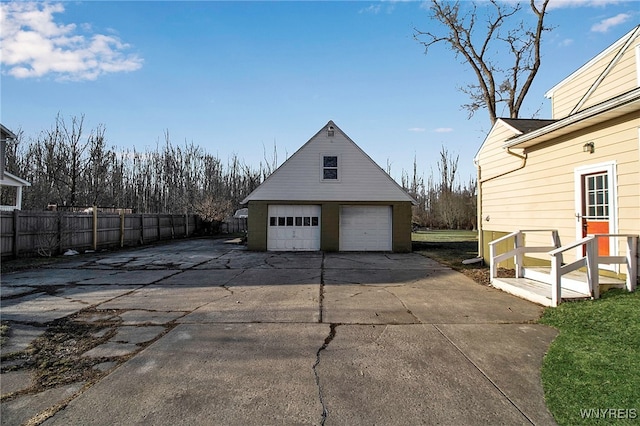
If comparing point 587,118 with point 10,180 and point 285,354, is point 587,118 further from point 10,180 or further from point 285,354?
point 10,180

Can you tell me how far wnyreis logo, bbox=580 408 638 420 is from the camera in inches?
A: 101

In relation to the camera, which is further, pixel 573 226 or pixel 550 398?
pixel 573 226

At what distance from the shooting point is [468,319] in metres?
5.24

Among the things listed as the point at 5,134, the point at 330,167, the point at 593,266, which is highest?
the point at 5,134

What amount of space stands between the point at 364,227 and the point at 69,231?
1253 cm

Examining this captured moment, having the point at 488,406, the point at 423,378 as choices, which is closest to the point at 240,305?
the point at 423,378

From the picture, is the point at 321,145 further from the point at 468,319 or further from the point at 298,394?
the point at 298,394

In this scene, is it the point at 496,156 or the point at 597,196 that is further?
the point at 496,156

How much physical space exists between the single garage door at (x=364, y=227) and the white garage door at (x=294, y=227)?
50.9 inches

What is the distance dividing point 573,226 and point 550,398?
5.55 meters

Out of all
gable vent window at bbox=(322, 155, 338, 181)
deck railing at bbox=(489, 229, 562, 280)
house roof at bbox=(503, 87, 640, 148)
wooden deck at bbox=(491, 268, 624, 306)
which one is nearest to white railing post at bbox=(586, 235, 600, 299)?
wooden deck at bbox=(491, 268, 624, 306)

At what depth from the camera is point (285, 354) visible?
12.5 ft

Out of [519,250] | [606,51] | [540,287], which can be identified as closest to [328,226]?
[519,250]

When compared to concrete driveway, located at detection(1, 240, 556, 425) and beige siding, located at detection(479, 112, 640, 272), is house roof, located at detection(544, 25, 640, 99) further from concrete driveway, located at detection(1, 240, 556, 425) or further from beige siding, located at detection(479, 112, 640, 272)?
concrete driveway, located at detection(1, 240, 556, 425)
